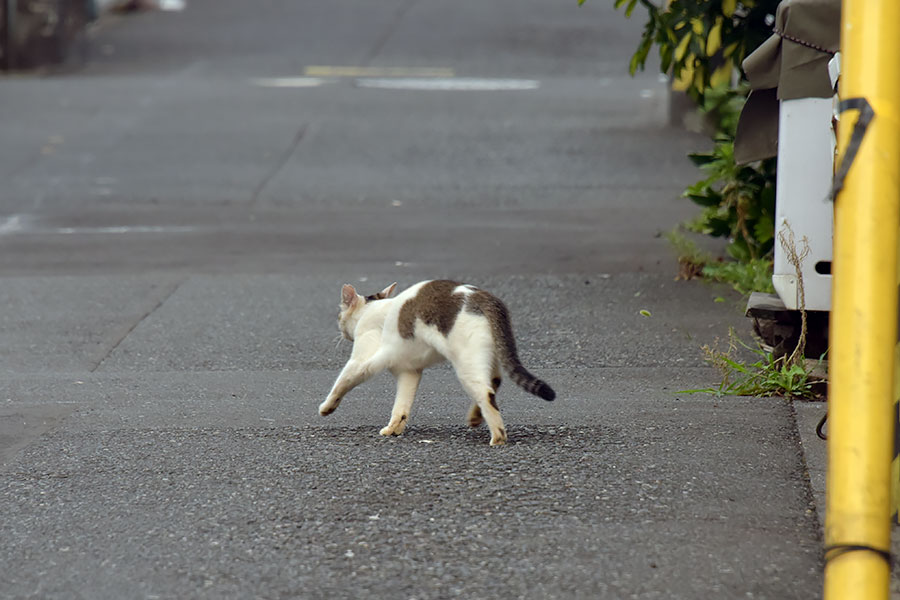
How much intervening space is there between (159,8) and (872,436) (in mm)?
26036

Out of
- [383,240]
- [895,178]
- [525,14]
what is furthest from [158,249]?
[525,14]

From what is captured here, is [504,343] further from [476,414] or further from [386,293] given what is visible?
[386,293]

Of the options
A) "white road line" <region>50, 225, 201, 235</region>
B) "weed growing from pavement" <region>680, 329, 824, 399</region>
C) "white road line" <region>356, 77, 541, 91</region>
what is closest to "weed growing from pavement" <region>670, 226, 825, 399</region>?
"weed growing from pavement" <region>680, 329, 824, 399</region>

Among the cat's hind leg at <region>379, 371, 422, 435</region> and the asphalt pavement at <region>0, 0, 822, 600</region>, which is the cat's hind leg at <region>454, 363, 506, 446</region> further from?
A: the cat's hind leg at <region>379, 371, 422, 435</region>

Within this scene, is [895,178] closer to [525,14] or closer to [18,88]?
[18,88]

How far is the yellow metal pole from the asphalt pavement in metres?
0.81

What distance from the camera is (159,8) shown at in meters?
27.8

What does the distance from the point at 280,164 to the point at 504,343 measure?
9788 millimetres

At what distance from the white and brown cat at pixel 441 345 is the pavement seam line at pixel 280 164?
755cm

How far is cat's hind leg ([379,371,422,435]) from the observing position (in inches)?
234

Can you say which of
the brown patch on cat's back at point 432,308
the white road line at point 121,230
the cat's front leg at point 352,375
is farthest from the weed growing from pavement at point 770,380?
the white road line at point 121,230

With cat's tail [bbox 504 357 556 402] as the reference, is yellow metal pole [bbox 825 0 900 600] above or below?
above

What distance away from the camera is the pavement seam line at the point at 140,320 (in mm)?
8070

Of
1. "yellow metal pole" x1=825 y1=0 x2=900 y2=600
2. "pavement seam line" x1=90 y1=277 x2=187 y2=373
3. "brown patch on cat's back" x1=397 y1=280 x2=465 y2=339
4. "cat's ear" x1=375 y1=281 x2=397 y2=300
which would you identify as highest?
"yellow metal pole" x1=825 y1=0 x2=900 y2=600
